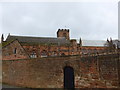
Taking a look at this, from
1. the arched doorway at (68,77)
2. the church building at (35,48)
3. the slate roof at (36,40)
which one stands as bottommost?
the arched doorway at (68,77)

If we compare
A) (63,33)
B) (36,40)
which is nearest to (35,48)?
(36,40)

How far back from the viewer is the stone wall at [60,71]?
1213 cm

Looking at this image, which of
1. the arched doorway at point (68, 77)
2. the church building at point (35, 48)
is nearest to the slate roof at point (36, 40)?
the church building at point (35, 48)

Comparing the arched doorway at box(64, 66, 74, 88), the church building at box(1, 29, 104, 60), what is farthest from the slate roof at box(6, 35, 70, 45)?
the arched doorway at box(64, 66, 74, 88)

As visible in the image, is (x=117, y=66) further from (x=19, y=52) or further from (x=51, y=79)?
(x=19, y=52)

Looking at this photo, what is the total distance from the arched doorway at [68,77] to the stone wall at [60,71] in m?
0.51

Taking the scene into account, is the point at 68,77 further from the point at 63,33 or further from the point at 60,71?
the point at 63,33

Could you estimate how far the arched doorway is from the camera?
1653cm

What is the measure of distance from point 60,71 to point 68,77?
1090 mm

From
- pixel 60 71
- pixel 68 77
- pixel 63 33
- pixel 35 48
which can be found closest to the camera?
pixel 60 71

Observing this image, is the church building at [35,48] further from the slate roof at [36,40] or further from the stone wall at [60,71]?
the stone wall at [60,71]

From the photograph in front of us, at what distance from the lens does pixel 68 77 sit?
16797 mm

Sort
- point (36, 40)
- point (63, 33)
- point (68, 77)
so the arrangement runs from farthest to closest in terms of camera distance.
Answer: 1. point (63, 33)
2. point (36, 40)
3. point (68, 77)

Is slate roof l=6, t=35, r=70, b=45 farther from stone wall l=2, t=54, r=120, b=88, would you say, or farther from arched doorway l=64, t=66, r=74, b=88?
arched doorway l=64, t=66, r=74, b=88
